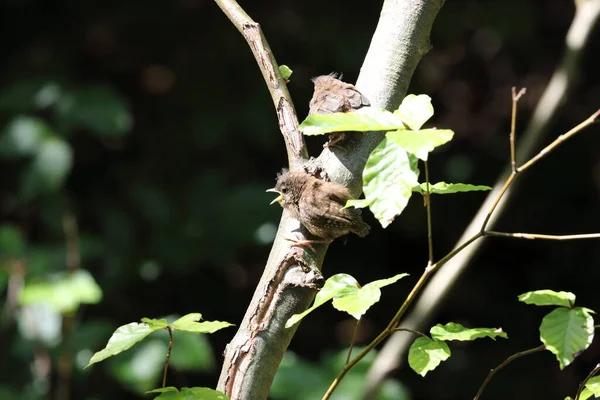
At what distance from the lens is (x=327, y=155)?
3.48ft

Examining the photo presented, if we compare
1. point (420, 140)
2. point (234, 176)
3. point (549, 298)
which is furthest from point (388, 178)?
point (234, 176)

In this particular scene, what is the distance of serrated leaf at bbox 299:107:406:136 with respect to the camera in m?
0.80

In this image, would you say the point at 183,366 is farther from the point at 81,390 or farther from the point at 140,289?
the point at 140,289

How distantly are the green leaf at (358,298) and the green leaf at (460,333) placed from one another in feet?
0.34

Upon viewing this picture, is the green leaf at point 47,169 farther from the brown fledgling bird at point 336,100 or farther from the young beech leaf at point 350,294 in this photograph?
the young beech leaf at point 350,294

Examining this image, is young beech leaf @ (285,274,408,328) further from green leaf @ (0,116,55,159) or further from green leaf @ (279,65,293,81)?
green leaf @ (0,116,55,159)

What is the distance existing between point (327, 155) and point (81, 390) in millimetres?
2078

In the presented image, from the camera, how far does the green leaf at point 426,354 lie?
88cm

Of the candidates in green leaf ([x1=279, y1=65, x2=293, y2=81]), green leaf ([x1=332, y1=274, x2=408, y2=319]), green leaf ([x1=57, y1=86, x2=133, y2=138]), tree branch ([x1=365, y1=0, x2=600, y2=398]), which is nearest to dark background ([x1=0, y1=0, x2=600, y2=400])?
green leaf ([x1=57, y1=86, x2=133, y2=138])

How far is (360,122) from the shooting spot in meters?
0.80

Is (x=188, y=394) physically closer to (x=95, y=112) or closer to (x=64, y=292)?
(x=64, y=292)

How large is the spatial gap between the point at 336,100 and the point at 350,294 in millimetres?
342

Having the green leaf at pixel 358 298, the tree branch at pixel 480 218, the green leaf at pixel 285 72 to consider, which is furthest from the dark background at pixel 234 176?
the green leaf at pixel 358 298

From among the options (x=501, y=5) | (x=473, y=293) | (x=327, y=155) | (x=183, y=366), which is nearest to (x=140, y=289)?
(x=183, y=366)
